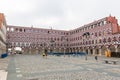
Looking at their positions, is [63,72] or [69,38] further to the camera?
[69,38]

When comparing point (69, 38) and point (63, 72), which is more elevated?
point (69, 38)

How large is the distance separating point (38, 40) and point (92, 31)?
103 ft

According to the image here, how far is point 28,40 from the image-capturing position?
3115 inches

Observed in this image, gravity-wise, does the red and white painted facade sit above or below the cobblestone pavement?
above

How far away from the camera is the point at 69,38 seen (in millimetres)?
86375

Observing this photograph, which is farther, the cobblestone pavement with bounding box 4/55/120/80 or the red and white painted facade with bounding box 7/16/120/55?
the red and white painted facade with bounding box 7/16/120/55

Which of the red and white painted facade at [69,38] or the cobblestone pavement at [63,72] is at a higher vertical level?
the red and white painted facade at [69,38]

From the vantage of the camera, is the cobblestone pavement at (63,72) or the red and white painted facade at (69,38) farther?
the red and white painted facade at (69,38)

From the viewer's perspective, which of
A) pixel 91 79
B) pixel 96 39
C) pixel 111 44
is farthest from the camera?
pixel 96 39

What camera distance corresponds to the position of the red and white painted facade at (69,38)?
178ft

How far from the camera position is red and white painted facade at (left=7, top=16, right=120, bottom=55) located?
54.3m

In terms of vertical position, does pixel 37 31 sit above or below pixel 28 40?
above

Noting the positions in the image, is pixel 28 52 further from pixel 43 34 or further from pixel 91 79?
pixel 91 79

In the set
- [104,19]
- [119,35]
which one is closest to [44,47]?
[104,19]
